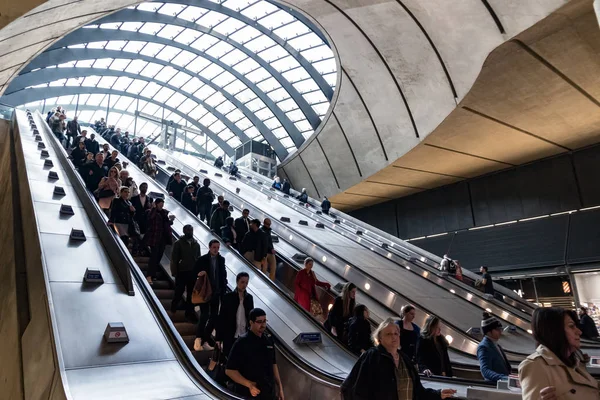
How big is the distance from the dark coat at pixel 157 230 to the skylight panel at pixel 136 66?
3373 cm

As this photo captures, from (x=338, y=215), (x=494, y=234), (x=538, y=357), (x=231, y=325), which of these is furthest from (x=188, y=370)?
(x=494, y=234)

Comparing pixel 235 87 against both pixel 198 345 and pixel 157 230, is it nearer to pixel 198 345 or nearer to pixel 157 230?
pixel 157 230

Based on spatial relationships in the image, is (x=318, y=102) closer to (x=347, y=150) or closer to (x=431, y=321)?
(x=347, y=150)

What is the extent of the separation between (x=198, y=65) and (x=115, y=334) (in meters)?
34.7

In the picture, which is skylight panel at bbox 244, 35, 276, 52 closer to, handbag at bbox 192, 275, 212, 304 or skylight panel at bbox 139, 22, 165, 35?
skylight panel at bbox 139, 22, 165, 35

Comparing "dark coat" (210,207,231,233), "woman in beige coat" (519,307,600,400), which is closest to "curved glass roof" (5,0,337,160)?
"dark coat" (210,207,231,233)

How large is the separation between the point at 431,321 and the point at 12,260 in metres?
5.40

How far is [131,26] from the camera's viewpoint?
29.9m

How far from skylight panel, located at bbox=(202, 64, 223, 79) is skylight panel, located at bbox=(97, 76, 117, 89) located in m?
9.18

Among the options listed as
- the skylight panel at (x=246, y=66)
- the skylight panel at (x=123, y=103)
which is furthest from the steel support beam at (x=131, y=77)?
the skylight panel at (x=246, y=66)

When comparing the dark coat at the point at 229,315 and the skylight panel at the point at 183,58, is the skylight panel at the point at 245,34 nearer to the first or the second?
the skylight panel at the point at 183,58

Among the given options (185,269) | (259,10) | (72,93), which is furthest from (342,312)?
(72,93)

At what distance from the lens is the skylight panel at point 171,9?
27.8 meters

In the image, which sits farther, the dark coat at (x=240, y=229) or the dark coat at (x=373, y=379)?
the dark coat at (x=240, y=229)
